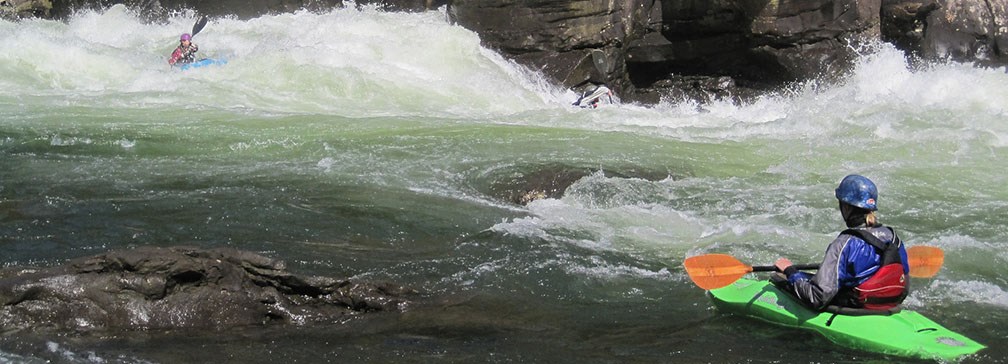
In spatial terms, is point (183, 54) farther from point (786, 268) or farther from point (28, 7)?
point (786, 268)

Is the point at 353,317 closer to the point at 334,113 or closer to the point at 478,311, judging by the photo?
the point at 478,311

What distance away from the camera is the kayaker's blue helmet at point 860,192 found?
15.2 feet

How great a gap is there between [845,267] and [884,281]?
0.63ft

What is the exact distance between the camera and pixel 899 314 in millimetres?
4742

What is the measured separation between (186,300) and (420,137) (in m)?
5.22

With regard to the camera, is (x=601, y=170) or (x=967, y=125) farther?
(x=967, y=125)

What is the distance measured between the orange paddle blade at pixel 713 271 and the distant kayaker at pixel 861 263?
0.43 metres

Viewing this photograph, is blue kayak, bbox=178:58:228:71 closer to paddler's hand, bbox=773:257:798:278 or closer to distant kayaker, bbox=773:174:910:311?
paddler's hand, bbox=773:257:798:278

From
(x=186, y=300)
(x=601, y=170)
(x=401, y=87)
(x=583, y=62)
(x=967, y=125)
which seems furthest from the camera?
(x=583, y=62)

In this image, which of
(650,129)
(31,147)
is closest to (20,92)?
(31,147)

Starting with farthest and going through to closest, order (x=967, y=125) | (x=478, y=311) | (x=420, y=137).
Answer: (x=967, y=125) → (x=420, y=137) → (x=478, y=311)

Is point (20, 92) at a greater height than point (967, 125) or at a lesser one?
greater

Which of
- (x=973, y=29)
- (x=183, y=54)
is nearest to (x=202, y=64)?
(x=183, y=54)

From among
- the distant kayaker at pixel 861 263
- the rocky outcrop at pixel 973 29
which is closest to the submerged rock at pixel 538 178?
the distant kayaker at pixel 861 263
